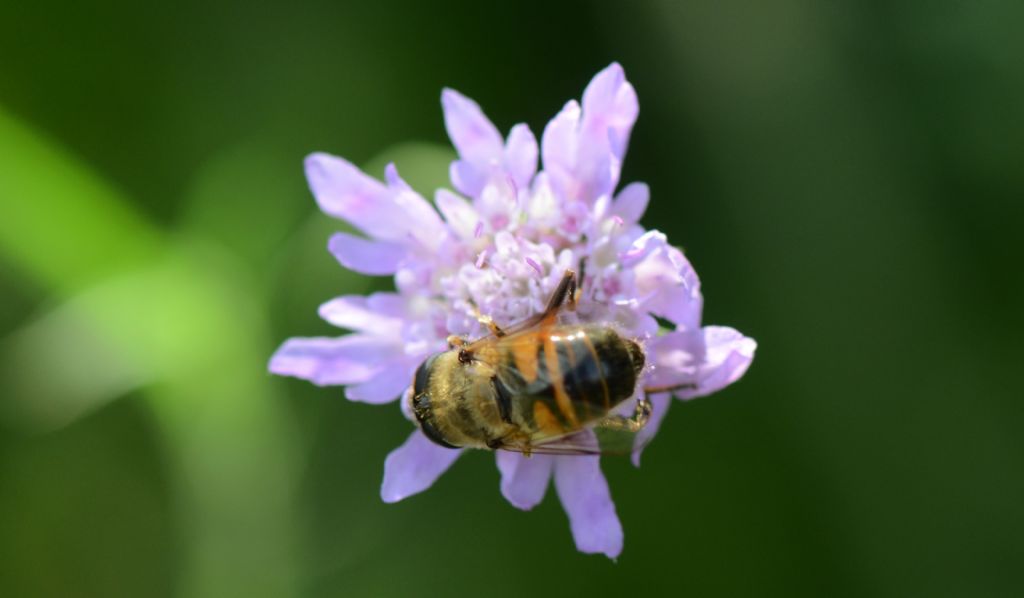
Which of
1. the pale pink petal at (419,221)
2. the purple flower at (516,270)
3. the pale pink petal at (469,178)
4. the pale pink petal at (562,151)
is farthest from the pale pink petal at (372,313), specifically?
the pale pink petal at (562,151)

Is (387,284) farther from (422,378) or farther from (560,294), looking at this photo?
(560,294)

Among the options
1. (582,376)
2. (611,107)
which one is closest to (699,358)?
(582,376)

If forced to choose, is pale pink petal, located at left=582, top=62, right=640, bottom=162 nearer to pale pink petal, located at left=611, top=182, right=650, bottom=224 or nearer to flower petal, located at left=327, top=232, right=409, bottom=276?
pale pink petal, located at left=611, top=182, right=650, bottom=224

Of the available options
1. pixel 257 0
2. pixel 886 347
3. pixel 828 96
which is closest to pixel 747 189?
pixel 828 96

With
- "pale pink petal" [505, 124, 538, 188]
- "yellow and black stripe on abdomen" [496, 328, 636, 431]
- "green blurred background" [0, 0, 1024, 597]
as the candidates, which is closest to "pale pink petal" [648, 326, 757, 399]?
"yellow and black stripe on abdomen" [496, 328, 636, 431]

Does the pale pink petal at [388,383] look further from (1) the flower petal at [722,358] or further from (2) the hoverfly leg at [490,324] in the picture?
(1) the flower petal at [722,358]

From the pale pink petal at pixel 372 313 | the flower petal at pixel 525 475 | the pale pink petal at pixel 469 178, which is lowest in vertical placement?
the flower petal at pixel 525 475

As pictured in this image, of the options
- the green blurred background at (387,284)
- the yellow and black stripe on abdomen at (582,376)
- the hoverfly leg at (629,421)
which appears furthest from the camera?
the green blurred background at (387,284)
